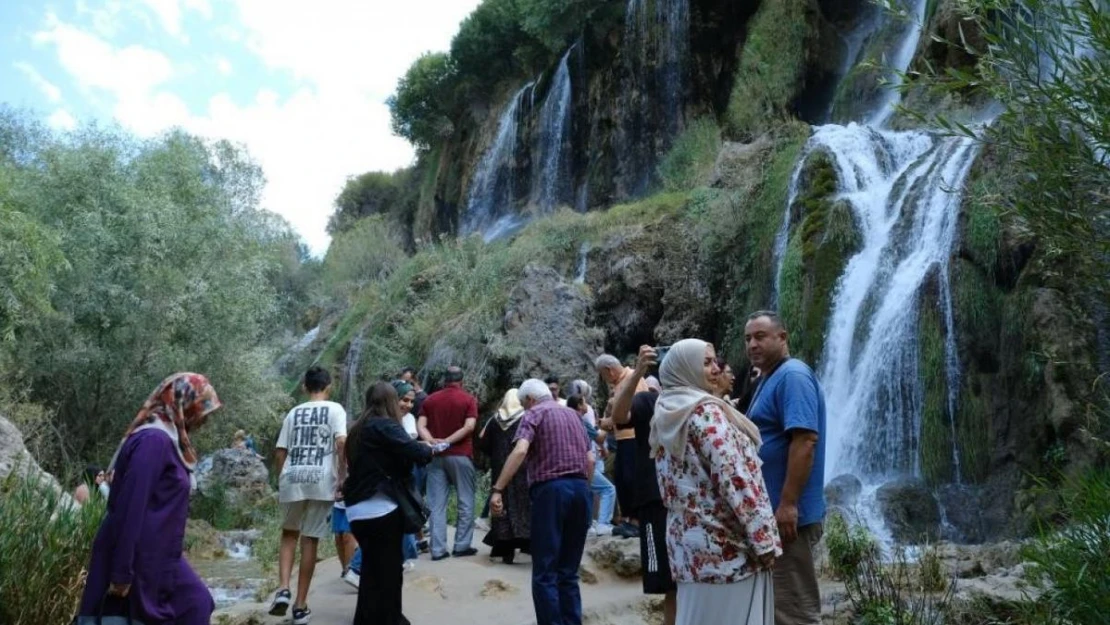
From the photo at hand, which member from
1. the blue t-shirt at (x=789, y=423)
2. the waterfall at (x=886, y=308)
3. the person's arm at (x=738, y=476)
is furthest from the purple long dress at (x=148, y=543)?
the waterfall at (x=886, y=308)

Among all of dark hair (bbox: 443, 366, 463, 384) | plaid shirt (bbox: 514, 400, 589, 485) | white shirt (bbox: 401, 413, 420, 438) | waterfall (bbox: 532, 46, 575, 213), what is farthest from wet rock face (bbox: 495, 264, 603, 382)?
waterfall (bbox: 532, 46, 575, 213)

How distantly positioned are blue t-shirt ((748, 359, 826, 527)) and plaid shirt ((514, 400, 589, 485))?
6.27 ft

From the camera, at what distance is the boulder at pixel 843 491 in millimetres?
10906

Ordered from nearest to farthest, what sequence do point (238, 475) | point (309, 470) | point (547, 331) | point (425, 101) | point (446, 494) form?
point (309, 470)
point (446, 494)
point (547, 331)
point (238, 475)
point (425, 101)

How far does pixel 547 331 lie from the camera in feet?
57.8

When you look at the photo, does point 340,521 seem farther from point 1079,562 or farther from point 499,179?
point 499,179

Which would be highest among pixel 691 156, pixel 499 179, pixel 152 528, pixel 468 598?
pixel 499 179

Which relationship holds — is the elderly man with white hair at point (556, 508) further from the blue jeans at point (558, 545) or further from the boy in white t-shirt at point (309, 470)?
the boy in white t-shirt at point (309, 470)

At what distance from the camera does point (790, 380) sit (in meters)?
4.80

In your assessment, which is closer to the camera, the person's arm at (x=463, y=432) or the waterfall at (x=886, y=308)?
the person's arm at (x=463, y=432)

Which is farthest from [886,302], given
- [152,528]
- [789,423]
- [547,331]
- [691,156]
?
[691,156]

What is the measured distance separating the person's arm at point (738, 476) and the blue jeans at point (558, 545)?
2.49 m

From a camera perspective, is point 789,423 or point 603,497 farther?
point 603,497

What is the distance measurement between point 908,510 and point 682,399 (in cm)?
741
